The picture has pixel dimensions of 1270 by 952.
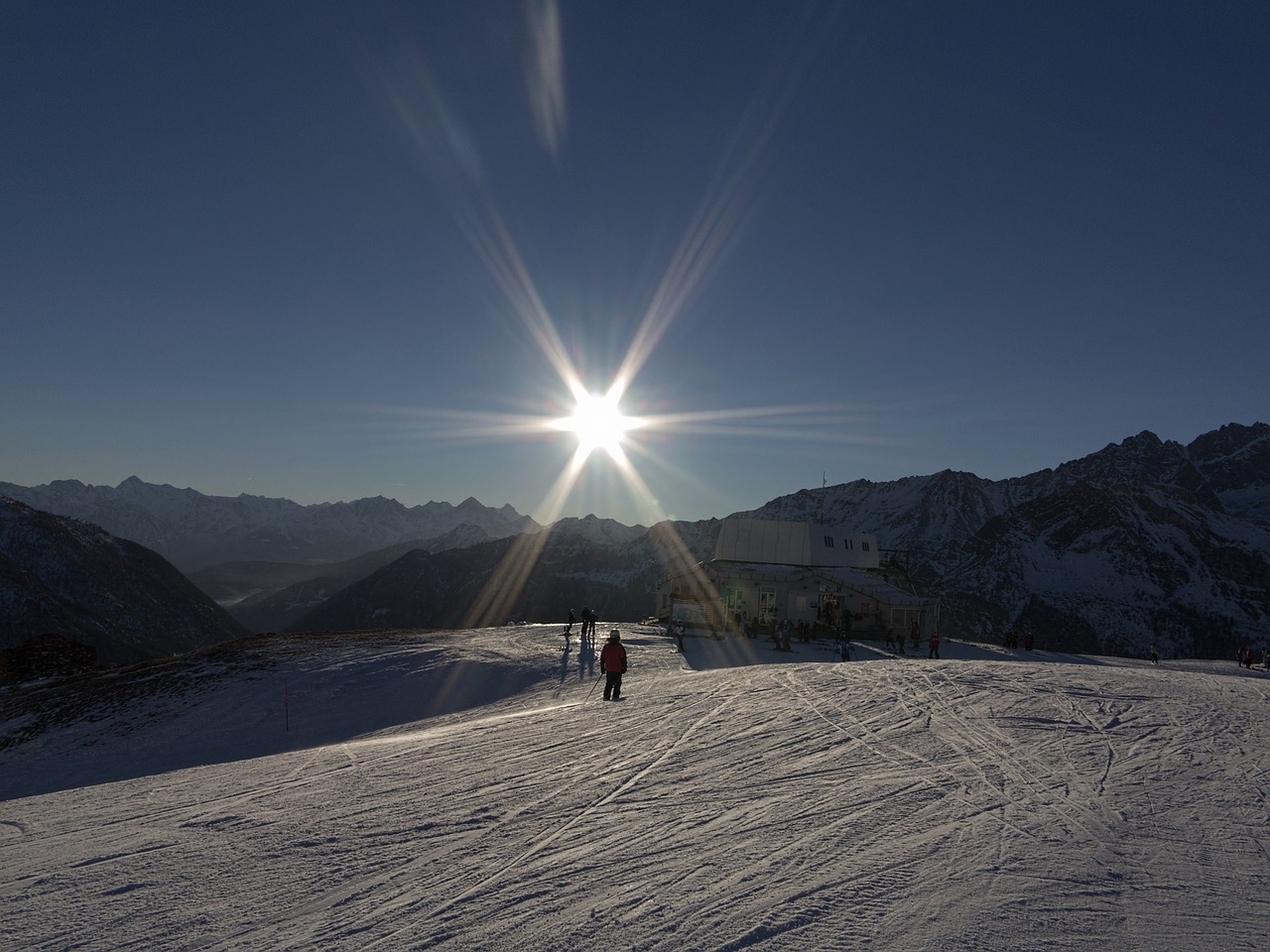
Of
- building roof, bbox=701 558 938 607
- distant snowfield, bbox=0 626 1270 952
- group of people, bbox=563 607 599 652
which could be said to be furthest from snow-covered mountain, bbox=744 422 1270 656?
distant snowfield, bbox=0 626 1270 952

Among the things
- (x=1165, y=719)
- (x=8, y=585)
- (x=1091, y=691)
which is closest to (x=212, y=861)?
(x=1165, y=719)

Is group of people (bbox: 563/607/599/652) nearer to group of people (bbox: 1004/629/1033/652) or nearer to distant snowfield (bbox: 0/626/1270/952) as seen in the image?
distant snowfield (bbox: 0/626/1270/952)

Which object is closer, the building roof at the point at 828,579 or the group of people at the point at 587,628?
the group of people at the point at 587,628

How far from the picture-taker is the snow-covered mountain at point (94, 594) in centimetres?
9569

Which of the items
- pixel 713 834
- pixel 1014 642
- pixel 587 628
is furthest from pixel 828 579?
pixel 713 834

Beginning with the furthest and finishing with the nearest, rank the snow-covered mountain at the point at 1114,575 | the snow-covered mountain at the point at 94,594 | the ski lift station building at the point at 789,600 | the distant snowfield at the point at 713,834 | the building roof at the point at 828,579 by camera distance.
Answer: the snow-covered mountain at the point at 1114,575, the snow-covered mountain at the point at 94,594, the building roof at the point at 828,579, the ski lift station building at the point at 789,600, the distant snowfield at the point at 713,834

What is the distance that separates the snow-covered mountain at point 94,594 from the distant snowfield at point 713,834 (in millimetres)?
91834

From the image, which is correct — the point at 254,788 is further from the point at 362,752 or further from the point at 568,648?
the point at 568,648

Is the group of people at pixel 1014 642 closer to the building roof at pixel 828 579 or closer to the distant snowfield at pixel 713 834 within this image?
the building roof at pixel 828 579

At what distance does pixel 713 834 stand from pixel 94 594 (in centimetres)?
14960

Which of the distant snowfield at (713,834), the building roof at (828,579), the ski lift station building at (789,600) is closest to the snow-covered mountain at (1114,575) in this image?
the building roof at (828,579)

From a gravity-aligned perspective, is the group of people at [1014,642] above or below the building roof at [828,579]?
below

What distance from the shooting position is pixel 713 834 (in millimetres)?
6562

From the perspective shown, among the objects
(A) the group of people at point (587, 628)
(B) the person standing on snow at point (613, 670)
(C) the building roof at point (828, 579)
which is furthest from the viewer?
(C) the building roof at point (828, 579)
